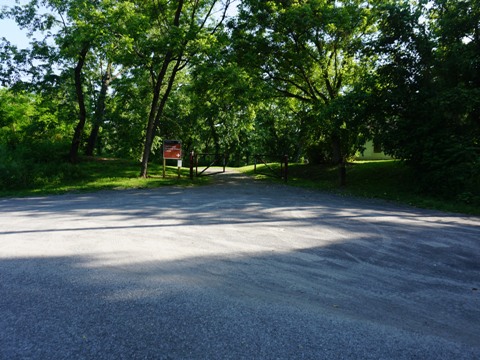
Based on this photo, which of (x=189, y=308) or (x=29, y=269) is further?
(x=29, y=269)

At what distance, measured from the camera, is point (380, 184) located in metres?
14.3

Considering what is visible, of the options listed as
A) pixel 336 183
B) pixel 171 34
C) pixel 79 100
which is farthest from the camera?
pixel 79 100

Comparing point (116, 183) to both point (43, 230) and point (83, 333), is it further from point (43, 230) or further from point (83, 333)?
point (83, 333)

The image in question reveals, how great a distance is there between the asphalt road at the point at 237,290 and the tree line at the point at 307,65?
235 inches

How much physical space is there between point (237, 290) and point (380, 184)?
12.8 m

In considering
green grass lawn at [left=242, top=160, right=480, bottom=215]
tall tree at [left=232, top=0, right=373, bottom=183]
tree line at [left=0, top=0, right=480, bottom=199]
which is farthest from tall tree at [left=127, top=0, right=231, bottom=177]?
green grass lawn at [left=242, top=160, right=480, bottom=215]

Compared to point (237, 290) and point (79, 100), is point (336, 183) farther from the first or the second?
point (79, 100)

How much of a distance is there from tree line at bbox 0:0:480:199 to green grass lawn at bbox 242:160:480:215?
77 cm

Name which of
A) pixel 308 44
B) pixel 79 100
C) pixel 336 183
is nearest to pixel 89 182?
pixel 79 100

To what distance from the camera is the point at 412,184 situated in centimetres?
1270

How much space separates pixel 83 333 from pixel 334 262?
10.4 feet

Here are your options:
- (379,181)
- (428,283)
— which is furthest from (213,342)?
(379,181)

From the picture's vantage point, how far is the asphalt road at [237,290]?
7.72 feet

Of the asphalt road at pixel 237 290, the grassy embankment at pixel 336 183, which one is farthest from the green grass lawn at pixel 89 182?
the asphalt road at pixel 237 290
